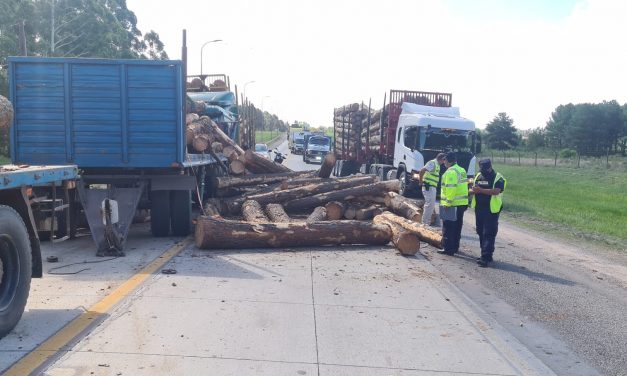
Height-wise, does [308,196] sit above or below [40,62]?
below

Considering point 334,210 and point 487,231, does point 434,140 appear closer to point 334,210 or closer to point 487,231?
point 334,210

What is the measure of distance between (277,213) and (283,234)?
2417mm

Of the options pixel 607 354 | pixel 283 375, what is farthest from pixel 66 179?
pixel 607 354

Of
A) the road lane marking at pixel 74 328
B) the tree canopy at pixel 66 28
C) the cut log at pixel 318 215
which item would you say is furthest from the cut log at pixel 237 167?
the tree canopy at pixel 66 28

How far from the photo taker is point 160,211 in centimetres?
1123

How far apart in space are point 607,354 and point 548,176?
3349cm

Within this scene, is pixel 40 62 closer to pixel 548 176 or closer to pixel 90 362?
pixel 90 362

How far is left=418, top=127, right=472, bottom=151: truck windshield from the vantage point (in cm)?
1886

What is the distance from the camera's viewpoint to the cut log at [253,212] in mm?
12312

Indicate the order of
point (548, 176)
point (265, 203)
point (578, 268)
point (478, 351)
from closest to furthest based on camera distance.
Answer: point (478, 351) < point (578, 268) < point (265, 203) < point (548, 176)

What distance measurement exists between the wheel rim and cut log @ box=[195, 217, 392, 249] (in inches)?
171

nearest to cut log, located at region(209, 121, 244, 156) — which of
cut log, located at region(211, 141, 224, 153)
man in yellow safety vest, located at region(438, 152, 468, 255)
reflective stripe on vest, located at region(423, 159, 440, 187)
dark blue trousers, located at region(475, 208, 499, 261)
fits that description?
cut log, located at region(211, 141, 224, 153)

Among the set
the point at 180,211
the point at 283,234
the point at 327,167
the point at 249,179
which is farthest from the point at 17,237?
the point at 327,167

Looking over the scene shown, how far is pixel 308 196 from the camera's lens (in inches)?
561
